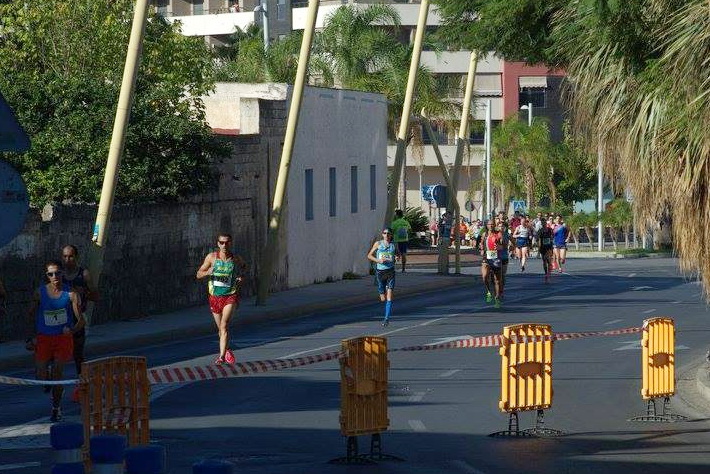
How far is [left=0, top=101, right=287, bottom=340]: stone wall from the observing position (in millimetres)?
25125

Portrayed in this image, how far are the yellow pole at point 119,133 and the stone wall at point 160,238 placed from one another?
1.09 m

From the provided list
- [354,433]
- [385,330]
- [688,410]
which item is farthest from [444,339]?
[354,433]

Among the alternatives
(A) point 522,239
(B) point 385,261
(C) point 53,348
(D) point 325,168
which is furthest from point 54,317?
(A) point 522,239

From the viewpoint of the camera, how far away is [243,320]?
29.8 meters

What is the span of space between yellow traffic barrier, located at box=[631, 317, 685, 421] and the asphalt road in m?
0.32

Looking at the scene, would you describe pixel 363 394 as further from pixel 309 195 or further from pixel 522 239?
pixel 522 239

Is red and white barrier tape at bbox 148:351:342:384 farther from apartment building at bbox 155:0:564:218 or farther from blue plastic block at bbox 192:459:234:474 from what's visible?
apartment building at bbox 155:0:564:218

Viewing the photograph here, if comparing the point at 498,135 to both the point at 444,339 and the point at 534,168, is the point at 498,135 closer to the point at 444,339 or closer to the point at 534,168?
the point at 534,168

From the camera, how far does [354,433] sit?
1285cm

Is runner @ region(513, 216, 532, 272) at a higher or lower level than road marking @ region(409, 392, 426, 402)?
higher

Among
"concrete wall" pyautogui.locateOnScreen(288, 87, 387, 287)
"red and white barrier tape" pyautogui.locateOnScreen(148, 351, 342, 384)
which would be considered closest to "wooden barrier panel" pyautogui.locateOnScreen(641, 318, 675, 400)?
"red and white barrier tape" pyautogui.locateOnScreen(148, 351, 342, 384)

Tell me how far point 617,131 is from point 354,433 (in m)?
6.03

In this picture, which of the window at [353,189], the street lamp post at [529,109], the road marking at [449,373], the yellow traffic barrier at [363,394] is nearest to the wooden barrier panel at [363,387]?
the yellow traffic barrier at [363,394]

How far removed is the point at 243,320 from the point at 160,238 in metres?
2.68
